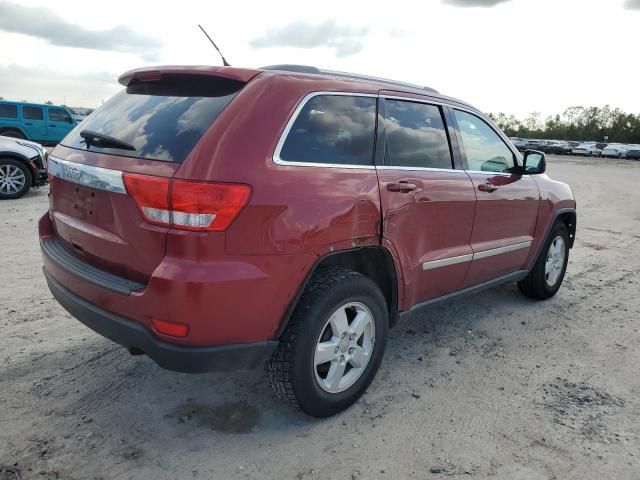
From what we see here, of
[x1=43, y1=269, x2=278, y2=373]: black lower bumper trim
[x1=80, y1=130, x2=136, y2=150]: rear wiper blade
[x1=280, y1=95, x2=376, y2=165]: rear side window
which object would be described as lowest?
[x1=43, y1=269, x2=278, y2=373]: black lower bumper trim

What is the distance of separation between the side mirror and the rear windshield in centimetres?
270

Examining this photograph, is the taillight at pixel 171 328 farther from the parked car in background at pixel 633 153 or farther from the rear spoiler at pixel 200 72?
the parked car in background at pixel 633 153

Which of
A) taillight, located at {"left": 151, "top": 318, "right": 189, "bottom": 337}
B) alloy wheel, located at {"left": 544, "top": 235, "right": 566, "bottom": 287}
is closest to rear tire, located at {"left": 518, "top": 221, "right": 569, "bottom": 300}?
alloy wheel, located at {"left": 544, "top": 235, "right": 566, "bottom": 287}

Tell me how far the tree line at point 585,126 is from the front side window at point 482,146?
211ft

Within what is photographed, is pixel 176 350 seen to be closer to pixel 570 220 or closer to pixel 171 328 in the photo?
pixel 171 328

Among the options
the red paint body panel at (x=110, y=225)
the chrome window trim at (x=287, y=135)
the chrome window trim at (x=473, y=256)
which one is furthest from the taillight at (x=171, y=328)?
the chrome window trim at (x=473, y=256)

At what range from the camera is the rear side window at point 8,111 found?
57.4 feet

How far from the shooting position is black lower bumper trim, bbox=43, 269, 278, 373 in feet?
7.61

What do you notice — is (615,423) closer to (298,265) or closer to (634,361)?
(634,361)

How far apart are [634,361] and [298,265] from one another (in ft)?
9.11

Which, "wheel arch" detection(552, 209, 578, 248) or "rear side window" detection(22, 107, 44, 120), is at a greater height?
"rear side window" detection(22, 107, 44, 120)

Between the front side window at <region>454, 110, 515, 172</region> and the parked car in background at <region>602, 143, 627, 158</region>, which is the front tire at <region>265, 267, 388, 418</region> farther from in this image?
the parked car in background at <region>602, 143, 627, 158</region>

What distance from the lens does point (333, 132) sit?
9.16 ft

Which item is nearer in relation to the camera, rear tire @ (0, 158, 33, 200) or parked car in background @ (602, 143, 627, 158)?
rear tire @ (0, 158, 33, 200)
